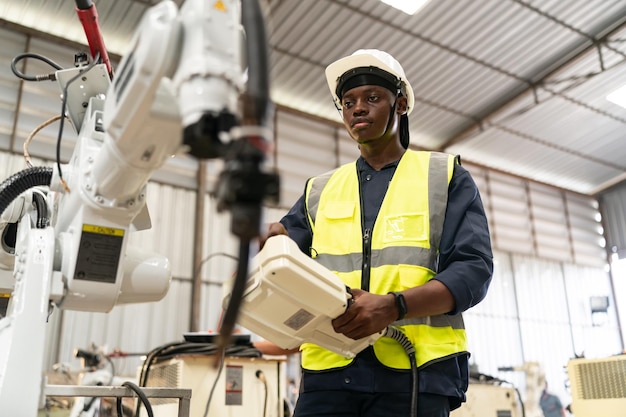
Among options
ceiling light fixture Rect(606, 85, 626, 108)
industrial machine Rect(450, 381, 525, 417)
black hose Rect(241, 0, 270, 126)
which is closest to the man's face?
black hose Rect(241, 0, 270, 126)

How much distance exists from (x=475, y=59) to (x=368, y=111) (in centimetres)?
691

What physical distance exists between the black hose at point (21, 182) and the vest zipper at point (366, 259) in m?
0.75

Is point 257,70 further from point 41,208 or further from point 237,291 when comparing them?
point 41,208

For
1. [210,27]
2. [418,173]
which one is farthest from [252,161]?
[418,173]

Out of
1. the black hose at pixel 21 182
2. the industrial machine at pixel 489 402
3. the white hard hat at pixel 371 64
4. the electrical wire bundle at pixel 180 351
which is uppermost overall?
the white hard hat at pixel 371 64

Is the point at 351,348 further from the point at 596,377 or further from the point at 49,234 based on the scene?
the point at 596,377

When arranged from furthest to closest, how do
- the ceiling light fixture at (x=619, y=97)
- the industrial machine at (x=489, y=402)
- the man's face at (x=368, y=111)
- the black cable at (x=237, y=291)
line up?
the ceiling light fixture at (x=619, y=97)
the industrial machine at (x=489, y=402)
the man's face at (x=368, y=111)
the black cable at (x=237, y=291)

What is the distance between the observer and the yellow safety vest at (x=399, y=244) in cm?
141

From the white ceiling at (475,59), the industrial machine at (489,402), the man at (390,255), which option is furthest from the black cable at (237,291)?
the white ceiling at (475,59)

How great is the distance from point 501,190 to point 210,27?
33.9 ft

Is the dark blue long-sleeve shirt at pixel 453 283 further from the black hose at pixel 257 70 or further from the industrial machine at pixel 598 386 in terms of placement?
the industrial machine at pixel 598 386

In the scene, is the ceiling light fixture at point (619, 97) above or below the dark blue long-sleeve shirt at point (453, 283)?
above

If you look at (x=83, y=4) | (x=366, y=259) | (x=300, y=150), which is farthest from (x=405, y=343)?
(x=300, y=150)

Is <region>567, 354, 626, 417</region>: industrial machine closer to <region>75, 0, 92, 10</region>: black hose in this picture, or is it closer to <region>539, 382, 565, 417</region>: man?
<region>539, 382, 565, 417</region>: man
